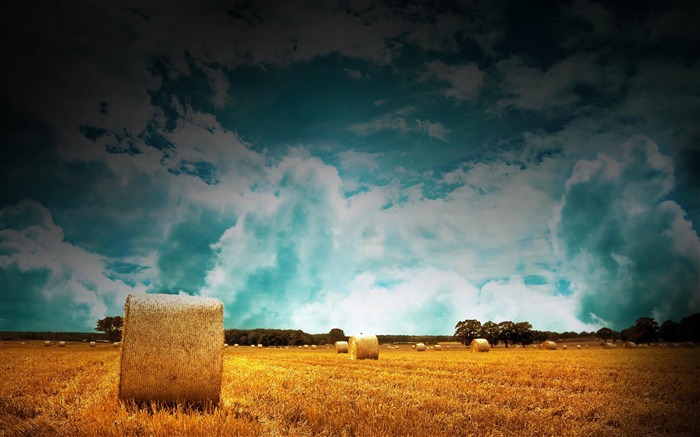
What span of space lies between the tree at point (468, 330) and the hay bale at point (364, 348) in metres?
63.2

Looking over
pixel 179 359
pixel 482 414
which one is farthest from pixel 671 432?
pixel 179 359

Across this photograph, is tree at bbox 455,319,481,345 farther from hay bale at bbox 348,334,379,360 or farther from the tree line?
hay bale at bbox 348,334,379,360

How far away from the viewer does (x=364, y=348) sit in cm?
2348

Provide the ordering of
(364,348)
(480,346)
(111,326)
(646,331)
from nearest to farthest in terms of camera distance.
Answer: (364,348) → (480,346) → (646,331) → (111,326)

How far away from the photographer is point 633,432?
635 centimetres

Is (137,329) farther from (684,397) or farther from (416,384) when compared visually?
(684,397)

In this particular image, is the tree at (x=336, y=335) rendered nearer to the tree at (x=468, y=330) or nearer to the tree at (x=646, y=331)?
the tree at (x=468, y=330)

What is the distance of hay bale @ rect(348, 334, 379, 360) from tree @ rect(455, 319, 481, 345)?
63224mm

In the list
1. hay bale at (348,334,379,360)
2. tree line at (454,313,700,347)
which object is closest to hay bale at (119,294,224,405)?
hay bale at (348,334,379,360)

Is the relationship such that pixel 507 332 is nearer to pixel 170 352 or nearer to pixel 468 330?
pixel 468 330

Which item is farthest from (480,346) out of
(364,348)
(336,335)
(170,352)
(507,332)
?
(336,335)

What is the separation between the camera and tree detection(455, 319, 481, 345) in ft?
267

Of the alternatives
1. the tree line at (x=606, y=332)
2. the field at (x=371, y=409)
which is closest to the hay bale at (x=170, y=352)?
the field at (x=371, y=409)

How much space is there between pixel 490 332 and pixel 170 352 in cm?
8057
